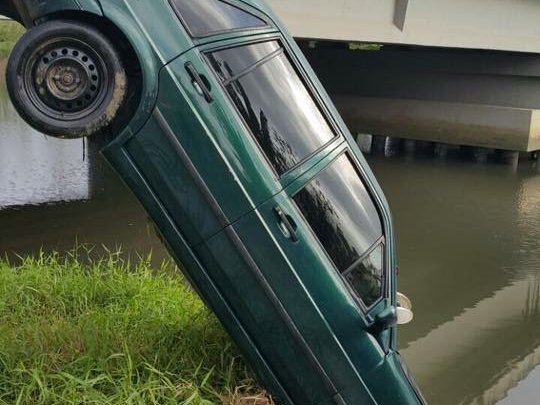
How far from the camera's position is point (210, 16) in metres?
3.20

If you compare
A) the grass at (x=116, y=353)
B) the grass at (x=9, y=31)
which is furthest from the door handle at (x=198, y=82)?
the grass at (x=9, y=31)

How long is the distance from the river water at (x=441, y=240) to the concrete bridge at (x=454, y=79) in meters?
1.41

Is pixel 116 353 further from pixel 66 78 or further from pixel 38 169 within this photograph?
pixel 38 169

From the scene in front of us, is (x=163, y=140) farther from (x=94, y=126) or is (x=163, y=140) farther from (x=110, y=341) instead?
(x=110, y=341)

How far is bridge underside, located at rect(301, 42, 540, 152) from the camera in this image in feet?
64.6

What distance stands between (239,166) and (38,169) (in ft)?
42.7

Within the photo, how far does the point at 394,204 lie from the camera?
14773 millimetres

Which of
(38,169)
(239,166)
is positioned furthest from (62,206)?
(239,166)

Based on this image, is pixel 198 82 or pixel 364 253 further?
pixel 364 253

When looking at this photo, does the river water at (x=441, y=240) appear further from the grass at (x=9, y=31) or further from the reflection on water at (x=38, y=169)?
the grass at (x=9, y=31)

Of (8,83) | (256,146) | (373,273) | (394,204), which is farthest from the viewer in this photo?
(394,204)

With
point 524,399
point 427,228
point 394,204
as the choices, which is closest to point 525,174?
point 394,204

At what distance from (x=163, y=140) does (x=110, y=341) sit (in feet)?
4.40

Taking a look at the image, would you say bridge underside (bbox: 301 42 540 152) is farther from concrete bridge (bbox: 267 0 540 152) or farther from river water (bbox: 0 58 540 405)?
river water (bbox: 0 58 540 405)
